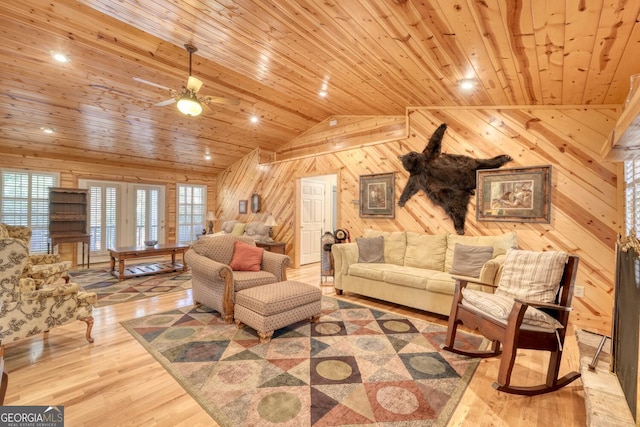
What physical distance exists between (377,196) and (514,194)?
76.9 inches

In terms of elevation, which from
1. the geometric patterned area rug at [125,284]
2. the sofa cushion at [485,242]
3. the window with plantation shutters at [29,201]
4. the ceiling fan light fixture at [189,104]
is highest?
the ceiling fan light fixture at [189,104]

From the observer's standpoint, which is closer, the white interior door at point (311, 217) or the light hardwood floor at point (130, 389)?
the light hardwood floor at point (130, 389)

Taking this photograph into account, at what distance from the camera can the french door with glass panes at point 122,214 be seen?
21.8 ft

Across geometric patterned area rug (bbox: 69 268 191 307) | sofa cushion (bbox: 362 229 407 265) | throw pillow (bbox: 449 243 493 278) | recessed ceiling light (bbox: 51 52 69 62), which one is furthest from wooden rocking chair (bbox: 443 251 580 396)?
recessed ceiling light (bbox: 51 52 69 62)

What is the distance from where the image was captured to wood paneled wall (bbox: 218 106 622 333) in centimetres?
323

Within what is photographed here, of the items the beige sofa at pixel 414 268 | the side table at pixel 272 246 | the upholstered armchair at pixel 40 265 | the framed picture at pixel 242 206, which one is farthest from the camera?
the framed picture at pixel 242 206

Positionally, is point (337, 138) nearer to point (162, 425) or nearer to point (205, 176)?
point (205, 176)

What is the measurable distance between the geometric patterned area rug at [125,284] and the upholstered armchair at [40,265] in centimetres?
50

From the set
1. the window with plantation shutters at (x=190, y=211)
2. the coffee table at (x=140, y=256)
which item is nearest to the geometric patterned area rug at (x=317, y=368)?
the coffee table at (x=140, y=256)

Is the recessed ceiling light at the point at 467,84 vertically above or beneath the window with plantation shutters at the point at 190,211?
above

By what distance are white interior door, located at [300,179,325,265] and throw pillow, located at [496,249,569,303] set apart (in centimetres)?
441

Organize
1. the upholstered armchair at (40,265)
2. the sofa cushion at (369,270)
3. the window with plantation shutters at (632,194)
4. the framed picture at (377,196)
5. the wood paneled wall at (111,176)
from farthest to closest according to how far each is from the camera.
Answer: the wood paneled wall at (111,176) < the framed picture at (377,196) < the sofa cushion at (369,270) < the upholstered armchair at (40,265) < the window with plantation shutters at (632,194)

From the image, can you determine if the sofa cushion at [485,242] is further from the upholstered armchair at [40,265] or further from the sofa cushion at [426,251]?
the upholstered armchair at [40,265]

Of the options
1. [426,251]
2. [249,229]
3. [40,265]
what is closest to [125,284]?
[40,265]
